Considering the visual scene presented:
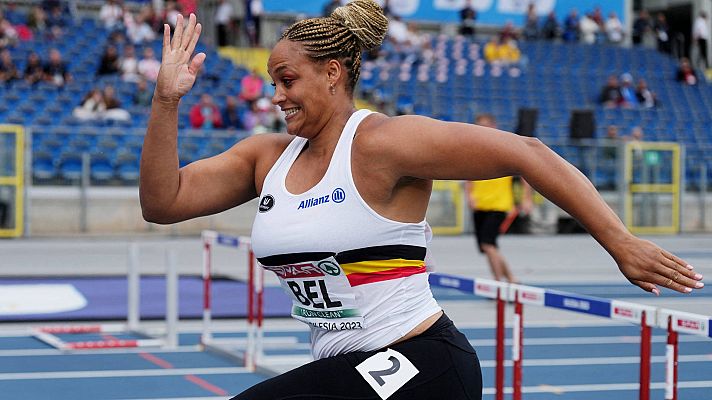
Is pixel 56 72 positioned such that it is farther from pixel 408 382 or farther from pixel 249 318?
pixel 408 382

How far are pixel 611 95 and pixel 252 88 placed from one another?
1050cm

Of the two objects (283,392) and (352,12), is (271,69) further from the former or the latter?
(283,392)

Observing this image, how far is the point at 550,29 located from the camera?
3228 cm

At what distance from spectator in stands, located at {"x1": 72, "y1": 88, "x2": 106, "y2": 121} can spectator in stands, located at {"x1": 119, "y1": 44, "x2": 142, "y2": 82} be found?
198 cm

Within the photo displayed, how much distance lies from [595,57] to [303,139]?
2954 cm

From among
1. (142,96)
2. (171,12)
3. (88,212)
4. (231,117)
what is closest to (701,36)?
(171,12)

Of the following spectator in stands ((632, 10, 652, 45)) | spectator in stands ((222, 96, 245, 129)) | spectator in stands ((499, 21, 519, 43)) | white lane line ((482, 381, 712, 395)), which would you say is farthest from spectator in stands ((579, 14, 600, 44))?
white lane line ((482, 381, 712, 395))

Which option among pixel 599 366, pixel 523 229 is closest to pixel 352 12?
pixel 599 366

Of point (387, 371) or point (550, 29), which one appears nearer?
point (387, 371)

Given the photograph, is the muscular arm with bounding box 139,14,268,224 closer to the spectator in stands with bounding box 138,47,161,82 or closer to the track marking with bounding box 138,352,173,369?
the track marking with bounding box 138,352,173,369

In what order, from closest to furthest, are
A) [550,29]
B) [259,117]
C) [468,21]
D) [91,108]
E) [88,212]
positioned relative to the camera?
[88,212] → [91,108] → [259,117] → [468,21] → [550,29]

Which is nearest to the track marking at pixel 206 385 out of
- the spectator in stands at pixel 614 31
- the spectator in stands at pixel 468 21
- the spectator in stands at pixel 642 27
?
the spectator in stands at pixel 468 21

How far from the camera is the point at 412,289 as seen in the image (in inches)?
118

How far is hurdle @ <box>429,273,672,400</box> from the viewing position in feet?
14.1
